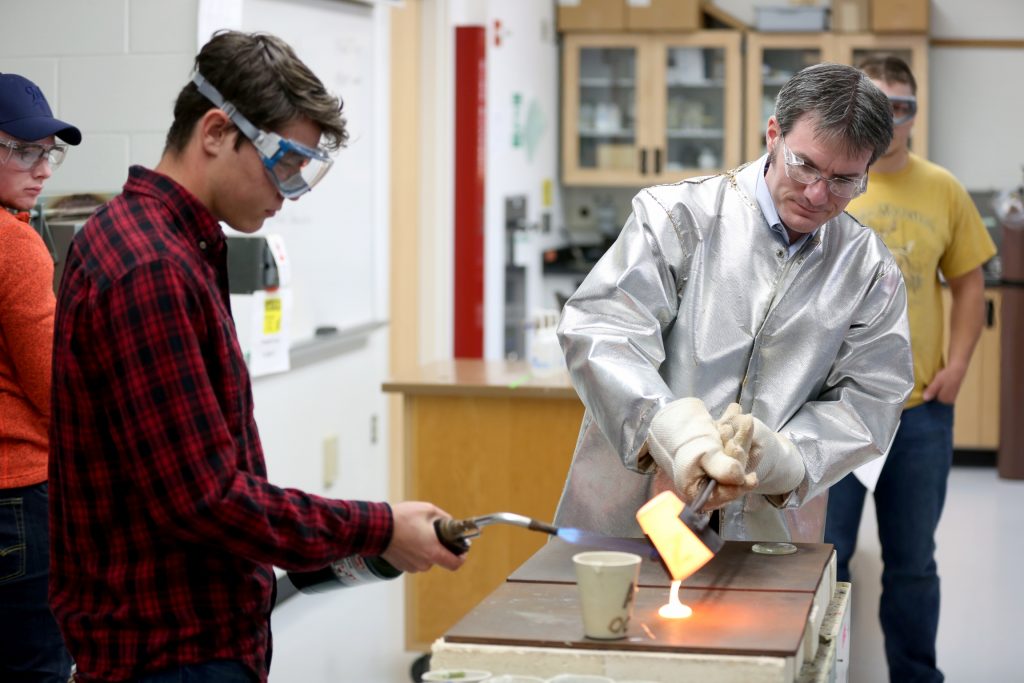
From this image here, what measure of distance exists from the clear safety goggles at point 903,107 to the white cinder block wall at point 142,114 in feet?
5.64

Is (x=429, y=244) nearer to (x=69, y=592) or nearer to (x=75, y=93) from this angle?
(x=75, y=93)

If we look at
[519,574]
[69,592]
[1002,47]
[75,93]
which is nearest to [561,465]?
[75,93]

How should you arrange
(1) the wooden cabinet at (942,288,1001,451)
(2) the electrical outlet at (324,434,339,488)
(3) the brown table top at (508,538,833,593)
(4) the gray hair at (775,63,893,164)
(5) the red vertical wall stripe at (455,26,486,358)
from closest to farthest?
1. (3) the brown table top at (508,538,833,593)
2. (4) the gray hair at (775,63,893,164)
3. (2) the electrical outlet at (324,434,339,488)
4. (5) the red vertical wall stripe at (455,26,486,358)
5. (1) the wooden cabinet at (942,288,1001,451)

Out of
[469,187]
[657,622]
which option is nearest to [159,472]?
[657,622]

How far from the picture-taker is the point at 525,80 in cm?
668

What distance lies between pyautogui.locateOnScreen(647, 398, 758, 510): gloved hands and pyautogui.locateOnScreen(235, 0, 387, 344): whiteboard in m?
2.40

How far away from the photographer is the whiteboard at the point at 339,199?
4199 millimetres

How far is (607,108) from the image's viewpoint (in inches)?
Answer: 301

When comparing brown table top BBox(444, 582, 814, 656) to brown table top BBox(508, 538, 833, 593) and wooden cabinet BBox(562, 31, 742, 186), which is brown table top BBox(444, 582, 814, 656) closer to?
brown table top BBox(508, 538, 833, 593)

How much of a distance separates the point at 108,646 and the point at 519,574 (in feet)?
1.96

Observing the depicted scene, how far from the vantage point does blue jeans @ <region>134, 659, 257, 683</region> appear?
1375 mm

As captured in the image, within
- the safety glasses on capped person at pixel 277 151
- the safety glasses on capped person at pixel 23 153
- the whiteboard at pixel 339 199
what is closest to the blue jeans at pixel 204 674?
the safety glasses on capped person at pixel 277 151

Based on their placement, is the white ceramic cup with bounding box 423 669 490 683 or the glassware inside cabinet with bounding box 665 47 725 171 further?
the glassware inside cabinet with bounding box 665 47 725 171

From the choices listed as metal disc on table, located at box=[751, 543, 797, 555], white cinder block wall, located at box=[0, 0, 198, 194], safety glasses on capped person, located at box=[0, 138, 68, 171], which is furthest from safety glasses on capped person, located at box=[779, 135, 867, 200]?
white cinder block wall, located at box=[0, 0, 198, 194]
